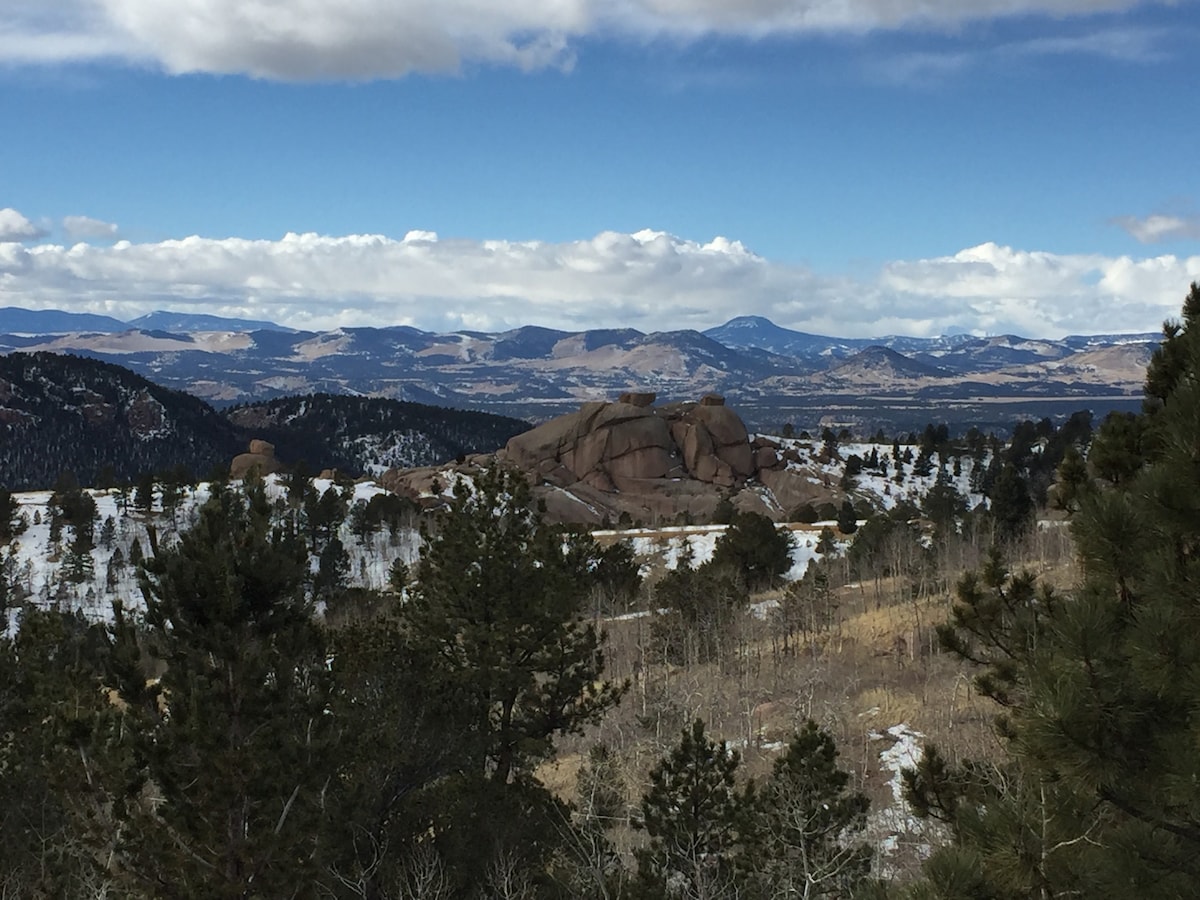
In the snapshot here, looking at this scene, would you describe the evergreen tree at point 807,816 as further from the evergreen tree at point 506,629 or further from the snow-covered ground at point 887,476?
the snow-covered ground at point 887,476

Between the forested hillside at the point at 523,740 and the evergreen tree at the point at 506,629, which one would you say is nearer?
Result: the forested hillside at the point at 523,740

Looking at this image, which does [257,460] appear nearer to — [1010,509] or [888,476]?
[888,476]

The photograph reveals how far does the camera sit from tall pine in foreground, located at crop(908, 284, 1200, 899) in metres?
4.02

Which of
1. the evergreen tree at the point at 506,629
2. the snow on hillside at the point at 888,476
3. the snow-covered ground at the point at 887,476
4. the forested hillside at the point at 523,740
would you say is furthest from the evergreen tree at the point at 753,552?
the snow on hillside at the point at 888,476

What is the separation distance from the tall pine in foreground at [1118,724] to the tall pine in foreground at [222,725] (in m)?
6.86

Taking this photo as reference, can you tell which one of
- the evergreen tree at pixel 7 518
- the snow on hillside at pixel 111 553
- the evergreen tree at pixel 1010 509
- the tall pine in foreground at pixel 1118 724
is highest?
the tall pine in foreground at pixel 1118 724

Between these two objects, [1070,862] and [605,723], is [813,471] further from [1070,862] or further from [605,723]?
[1070,862]

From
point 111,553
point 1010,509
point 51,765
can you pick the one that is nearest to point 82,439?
point 111,553

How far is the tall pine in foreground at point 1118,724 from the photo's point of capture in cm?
402

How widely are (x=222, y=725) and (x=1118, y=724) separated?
812cm

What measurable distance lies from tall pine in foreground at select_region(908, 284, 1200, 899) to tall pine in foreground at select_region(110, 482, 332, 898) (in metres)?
6.86

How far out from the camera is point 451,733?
12.7 meters

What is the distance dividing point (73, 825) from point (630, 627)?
42562mm

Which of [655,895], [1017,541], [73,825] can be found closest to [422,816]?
[655,895]
